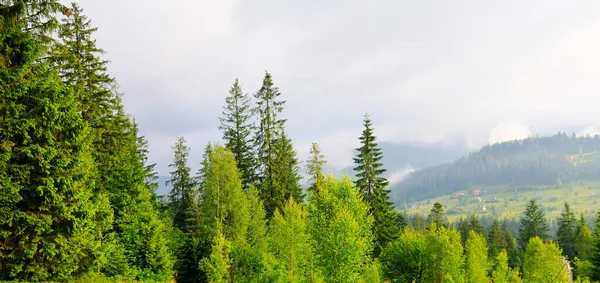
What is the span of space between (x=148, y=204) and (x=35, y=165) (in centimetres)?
1764

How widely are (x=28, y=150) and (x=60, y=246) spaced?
17.7 feet

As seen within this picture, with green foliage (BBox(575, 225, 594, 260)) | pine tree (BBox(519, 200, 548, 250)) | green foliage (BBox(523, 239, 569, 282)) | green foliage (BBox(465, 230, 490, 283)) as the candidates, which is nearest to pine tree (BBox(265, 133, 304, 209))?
green foliage (BBox(465, 230, 490, 283))

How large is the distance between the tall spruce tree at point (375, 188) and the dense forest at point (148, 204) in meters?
0.18

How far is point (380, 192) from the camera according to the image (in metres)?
52.2

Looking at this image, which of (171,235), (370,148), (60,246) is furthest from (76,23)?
(370,148)

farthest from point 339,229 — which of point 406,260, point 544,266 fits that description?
point 544,266

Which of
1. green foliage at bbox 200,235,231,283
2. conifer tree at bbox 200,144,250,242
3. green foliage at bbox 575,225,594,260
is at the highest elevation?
conifer tree at bbox 200,144,250,242

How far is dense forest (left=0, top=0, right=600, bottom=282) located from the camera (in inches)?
795

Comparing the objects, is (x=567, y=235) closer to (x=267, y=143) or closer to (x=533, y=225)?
(x=533, y=225)

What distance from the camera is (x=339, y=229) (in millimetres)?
29125

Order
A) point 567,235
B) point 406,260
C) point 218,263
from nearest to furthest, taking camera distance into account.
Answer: point 218,263 < point 406,260 < point 567,235

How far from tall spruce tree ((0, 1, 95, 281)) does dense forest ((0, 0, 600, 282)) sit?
64mm

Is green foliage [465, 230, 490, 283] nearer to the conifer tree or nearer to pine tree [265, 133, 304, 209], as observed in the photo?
pine tree [265, 133, 304, 209]

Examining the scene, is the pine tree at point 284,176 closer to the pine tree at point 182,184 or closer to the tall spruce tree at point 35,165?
the pine tree at point 182,184
